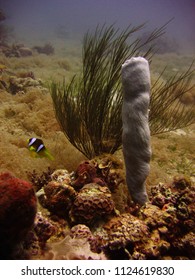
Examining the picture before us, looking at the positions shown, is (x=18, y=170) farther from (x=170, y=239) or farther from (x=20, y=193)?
(x=170, y=239)

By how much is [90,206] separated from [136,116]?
1.17 meters

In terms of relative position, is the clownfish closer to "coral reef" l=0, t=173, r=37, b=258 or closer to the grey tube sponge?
the grey tube sponge

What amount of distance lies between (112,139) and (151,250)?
6.38 feet

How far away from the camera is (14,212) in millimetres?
1901

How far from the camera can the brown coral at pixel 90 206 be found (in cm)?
275

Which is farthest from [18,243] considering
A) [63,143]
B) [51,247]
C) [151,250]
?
[63,143]

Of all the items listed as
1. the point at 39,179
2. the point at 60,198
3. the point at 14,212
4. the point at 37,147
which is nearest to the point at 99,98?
the point at 37,147

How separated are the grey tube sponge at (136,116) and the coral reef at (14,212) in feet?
4.81

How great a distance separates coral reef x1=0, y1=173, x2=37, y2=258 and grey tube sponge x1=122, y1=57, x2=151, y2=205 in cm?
147

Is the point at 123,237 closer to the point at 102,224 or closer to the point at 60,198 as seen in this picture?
the point at 102,224

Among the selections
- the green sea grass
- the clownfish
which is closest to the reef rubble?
the clownfish

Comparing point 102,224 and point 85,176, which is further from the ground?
point 85,176

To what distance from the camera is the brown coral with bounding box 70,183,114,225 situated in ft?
9.04

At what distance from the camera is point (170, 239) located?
2.74 meters
